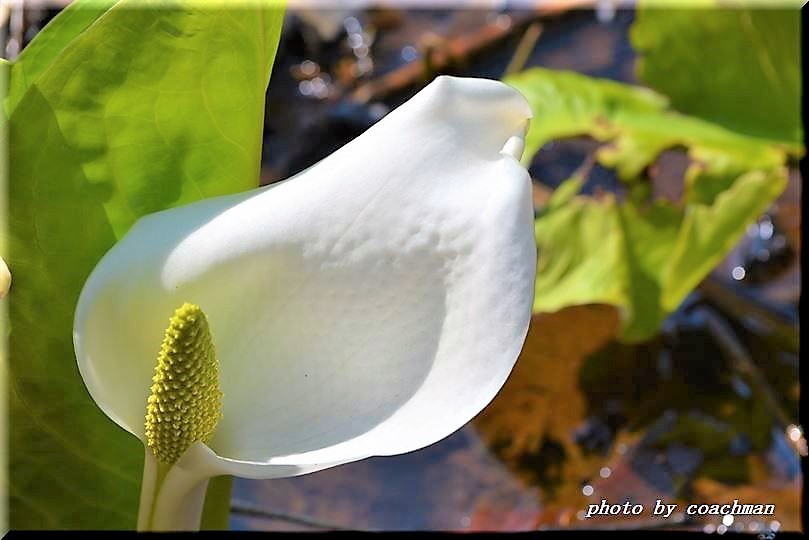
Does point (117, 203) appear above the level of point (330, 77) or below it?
above

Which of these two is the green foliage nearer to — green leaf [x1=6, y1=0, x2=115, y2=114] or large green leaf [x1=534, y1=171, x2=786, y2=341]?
large green leaf [x1=534, y1=171, x2=786, y2=341]

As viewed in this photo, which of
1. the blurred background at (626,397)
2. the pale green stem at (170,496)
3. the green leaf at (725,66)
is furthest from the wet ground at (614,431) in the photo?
the pale green stem at (170,496)

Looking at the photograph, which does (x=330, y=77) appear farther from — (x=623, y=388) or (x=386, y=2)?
(x=623, y=388)

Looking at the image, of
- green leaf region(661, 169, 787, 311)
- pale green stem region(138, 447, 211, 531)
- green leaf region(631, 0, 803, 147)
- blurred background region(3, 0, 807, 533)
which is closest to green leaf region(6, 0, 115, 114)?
pale green stem region(138, 447, 211, 531)

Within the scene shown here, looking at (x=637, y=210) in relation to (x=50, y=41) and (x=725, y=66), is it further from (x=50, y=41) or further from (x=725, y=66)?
(x=50, y=41)

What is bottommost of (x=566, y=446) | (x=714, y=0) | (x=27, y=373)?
(x=566, y=446)

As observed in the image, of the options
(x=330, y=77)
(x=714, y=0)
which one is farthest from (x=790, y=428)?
(x=330, y=77)

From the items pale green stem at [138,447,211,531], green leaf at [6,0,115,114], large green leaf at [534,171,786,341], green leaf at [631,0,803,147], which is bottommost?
large green leaf at [534,171,786,341]
